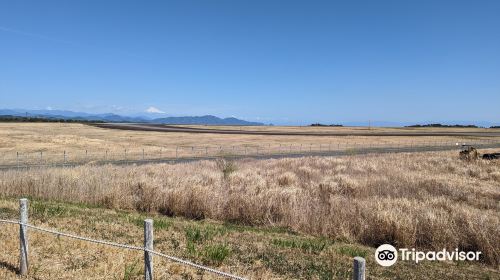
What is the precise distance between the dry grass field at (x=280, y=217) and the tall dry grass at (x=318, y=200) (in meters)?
0.04

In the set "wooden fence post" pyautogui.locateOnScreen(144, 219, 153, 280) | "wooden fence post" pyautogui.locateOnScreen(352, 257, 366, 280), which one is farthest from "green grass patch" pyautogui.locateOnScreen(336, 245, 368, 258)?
"wooden fence post" pyautogui.locateOnScreen(352, 257, 366, 280)

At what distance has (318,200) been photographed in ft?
52.6

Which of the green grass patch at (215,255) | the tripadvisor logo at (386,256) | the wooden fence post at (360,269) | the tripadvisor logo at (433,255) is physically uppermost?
the wooden fence post at (360,269)

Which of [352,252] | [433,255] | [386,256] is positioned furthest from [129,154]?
[386,256]

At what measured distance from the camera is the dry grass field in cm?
817

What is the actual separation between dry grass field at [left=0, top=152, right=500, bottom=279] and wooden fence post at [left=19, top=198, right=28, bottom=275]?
1.23 ft

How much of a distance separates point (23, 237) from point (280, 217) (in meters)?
8.74

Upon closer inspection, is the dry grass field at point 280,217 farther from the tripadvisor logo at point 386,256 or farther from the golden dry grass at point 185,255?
the tripadvisor logo at point 386,256

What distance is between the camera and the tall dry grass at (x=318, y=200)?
1125 centimetres

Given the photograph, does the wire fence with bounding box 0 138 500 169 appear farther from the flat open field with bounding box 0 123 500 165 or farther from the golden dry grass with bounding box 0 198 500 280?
the golden dry grass with bounding box 0 198 500 280

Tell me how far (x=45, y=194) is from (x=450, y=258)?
14794 mm

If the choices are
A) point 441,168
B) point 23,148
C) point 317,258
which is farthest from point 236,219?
point 23,148

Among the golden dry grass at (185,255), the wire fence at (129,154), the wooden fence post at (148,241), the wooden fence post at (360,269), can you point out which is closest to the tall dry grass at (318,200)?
the golden dry grass at (185,255)

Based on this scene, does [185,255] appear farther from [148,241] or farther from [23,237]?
[23,237]
